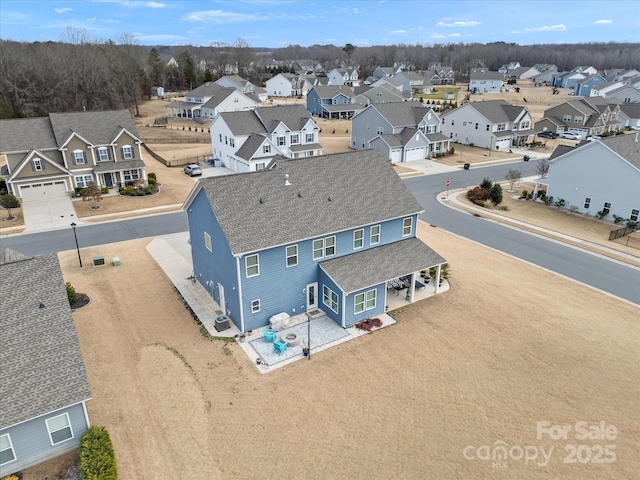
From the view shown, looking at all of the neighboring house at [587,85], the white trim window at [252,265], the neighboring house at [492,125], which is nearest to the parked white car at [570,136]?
the neighboring house at [492,125]

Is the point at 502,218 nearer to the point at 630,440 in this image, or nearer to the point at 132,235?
the point at 630,440

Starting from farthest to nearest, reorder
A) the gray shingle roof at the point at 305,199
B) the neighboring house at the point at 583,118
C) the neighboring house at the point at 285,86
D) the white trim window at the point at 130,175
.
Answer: the neighboring house at the point at 285,86
the neighboring house at the point at 583,118
the white trim window at the point at 130,175
the gray shingle roof at the point at 305,199

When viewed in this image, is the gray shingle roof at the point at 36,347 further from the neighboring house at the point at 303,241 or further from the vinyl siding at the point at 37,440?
the neighboring house at the point at 303,241

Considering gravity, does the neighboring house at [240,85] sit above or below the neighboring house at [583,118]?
above

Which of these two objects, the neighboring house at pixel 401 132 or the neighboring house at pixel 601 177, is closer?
the neighboring house at pixel 601 177

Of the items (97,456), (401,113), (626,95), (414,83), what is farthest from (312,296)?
(414,83)

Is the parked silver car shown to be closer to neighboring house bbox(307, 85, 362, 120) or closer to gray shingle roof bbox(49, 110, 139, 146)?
gray shingle roof bbox(49, 110, 139, 146)

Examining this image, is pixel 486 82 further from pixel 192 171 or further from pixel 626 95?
pixel 192 171
